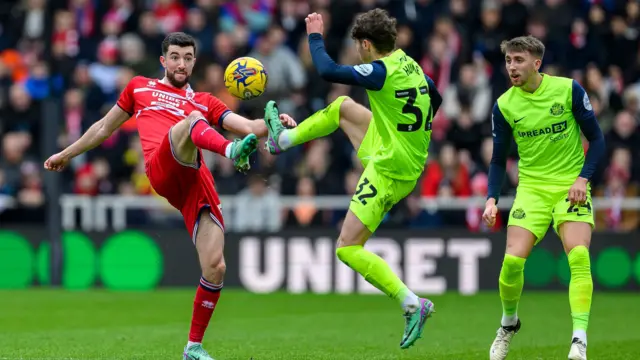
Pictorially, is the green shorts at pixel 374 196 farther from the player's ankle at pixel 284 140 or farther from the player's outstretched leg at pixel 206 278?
the player's outstretched leg at pixel 206 278

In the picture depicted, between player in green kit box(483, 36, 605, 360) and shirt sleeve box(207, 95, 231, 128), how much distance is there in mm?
2232

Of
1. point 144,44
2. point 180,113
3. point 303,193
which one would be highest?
point 144,44

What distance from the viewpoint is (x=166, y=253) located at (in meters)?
17.7

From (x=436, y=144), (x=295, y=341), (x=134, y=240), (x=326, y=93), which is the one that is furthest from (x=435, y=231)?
(x=295, y=341)

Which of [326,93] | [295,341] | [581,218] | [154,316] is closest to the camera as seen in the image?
[581,218]

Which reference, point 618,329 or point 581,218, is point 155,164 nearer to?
point 581,218

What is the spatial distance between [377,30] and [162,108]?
1930mm

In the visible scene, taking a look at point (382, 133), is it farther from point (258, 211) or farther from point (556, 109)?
point (258, 211)

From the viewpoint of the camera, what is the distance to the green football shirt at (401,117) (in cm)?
891

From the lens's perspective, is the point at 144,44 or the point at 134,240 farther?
the point at 144,44

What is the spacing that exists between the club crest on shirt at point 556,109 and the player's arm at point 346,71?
141cm

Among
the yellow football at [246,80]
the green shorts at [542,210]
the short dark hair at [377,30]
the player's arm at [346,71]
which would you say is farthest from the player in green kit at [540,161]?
the yellow football at [246,80]

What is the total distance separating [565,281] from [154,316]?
6.17 meters

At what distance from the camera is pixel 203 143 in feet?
27.8
